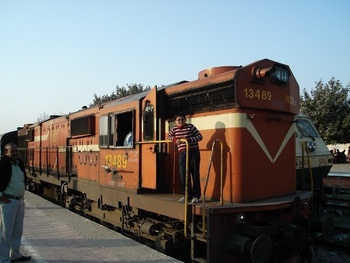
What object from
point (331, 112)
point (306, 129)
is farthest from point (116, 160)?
point (331, 112)

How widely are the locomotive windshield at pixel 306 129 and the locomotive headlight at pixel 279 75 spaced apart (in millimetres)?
6075

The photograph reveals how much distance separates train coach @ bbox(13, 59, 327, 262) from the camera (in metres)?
5.12

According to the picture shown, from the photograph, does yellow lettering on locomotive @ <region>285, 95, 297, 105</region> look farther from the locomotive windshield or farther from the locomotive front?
the locomotive windshield

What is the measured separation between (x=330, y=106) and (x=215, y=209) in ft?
105

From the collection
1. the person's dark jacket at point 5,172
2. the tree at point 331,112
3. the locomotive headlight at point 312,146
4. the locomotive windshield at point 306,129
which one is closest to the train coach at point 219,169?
the person's dark jacket at point 5,172

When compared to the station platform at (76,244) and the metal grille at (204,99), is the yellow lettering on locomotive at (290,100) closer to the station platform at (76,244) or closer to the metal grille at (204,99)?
the metal grille at (204,99)

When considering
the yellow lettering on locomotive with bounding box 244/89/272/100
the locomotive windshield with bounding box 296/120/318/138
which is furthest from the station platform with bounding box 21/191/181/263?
the locomotive windshield with bounding box 296/120/318/138

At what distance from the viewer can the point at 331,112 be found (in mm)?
33219

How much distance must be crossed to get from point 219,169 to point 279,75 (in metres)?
1.92

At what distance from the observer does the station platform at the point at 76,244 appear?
5.28m

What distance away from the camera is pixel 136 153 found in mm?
6785

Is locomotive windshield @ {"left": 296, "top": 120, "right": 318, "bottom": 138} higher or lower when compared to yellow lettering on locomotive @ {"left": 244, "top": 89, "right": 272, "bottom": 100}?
lower

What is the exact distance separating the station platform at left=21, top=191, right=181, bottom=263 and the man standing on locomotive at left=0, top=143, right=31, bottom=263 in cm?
41

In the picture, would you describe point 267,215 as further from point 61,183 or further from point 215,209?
point 61,183
